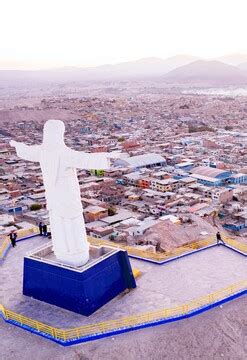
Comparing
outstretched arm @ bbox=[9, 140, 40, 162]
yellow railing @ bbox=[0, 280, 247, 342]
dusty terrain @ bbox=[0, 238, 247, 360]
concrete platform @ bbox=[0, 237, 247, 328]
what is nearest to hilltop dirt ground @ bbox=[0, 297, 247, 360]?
dusty terrain @ bbox=[0, 238, 247, 360]

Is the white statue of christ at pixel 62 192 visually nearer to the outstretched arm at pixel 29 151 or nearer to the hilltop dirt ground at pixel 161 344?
the outstretched arm at pixel 29 151

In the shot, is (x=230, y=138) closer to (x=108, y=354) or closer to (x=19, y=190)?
(x=19, y=190)

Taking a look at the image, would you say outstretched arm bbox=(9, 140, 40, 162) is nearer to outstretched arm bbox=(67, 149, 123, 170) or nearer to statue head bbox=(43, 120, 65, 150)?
statue head bbox=(43, 120, 65, 150)

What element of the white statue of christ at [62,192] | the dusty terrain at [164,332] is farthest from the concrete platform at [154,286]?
the white statue of christ at [62,192]

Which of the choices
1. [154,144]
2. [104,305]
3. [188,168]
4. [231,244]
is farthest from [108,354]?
[154,144]

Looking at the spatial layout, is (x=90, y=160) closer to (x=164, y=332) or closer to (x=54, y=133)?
(x=54, y=133)
